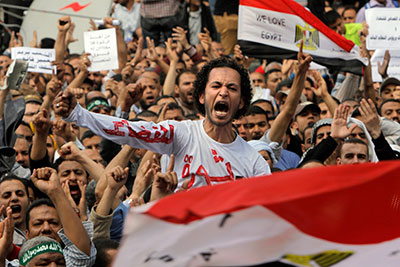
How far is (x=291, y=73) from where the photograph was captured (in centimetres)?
1153

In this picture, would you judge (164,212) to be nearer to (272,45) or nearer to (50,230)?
(50,230)

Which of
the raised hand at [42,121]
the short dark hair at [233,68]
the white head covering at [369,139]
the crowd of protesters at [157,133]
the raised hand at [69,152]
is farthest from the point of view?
the white head covering at [369,139]

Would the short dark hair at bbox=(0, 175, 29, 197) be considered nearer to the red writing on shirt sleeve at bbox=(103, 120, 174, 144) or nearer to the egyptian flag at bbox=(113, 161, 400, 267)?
the red writing on shirt sleeve at bbox=(103, 120, 174, 144)

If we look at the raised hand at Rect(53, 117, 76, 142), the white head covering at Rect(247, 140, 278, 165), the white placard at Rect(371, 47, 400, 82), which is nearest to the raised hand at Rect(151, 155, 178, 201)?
the white head covering at Rect(247, 140, 278, 165)

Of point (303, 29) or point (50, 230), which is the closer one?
point (50, 230)

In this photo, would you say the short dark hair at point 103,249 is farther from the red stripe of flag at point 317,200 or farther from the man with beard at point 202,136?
the red stripe of flag at point 317,200

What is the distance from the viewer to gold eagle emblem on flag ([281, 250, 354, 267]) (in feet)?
10.9

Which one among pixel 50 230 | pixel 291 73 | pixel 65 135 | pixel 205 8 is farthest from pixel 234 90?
pixel 205 8

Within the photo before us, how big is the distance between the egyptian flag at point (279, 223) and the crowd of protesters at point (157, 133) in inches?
51.8

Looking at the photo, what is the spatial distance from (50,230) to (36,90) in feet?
16.4

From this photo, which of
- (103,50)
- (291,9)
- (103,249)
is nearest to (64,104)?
(103,249)

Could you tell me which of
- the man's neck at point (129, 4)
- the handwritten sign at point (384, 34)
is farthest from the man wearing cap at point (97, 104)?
the man's neck at point (129, 4)

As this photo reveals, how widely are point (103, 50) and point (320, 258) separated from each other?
827 centimetres

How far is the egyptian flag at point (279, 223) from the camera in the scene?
Answer: 309 cm
